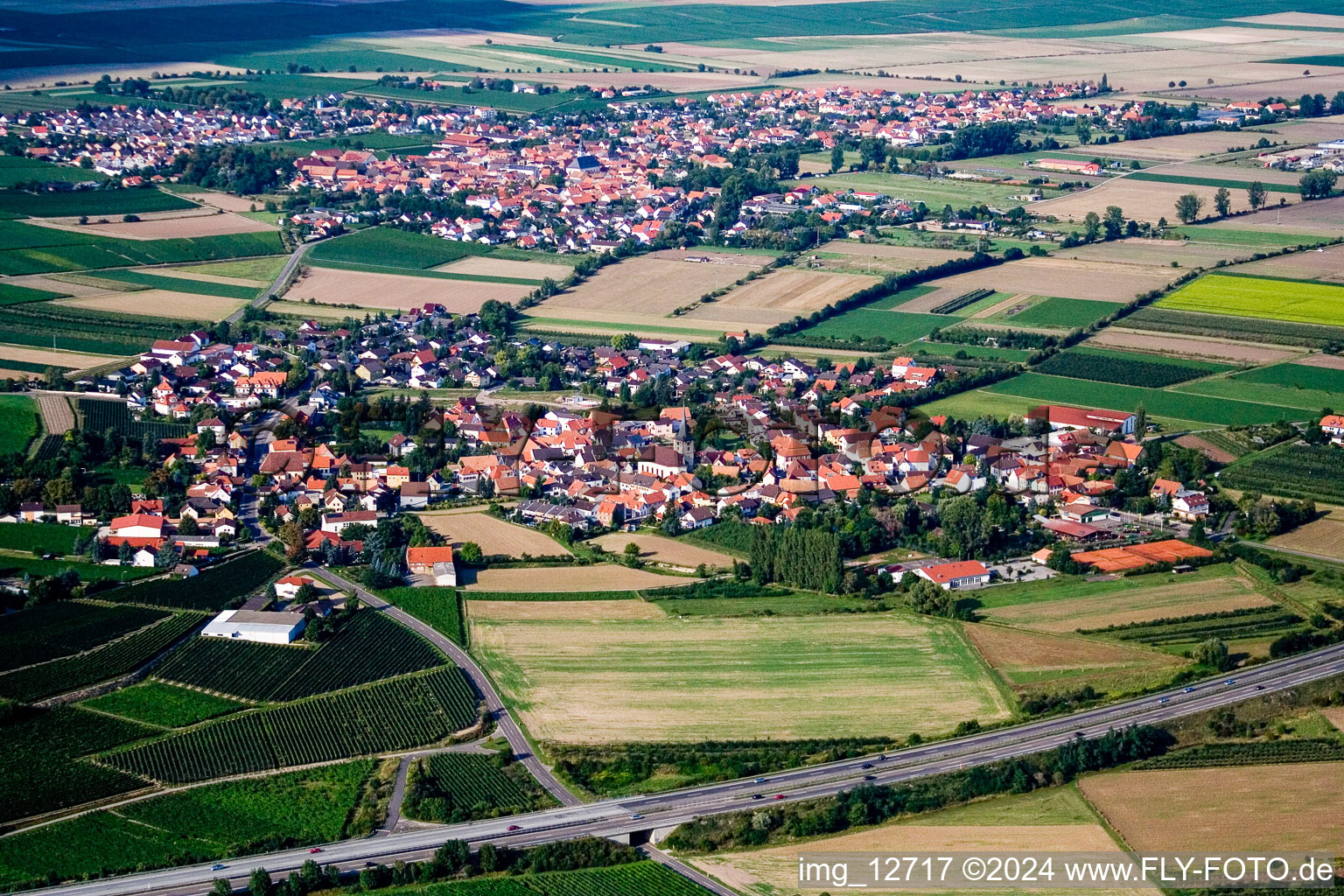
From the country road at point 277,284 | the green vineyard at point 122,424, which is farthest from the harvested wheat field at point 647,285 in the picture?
the green vineyard at point 122,424

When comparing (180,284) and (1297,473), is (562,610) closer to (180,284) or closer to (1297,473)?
(1297,473)

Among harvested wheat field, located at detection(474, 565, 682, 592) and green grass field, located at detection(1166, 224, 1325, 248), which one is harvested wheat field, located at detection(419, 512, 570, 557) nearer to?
harvested wheat field, located at detection(474, 565, 682, 592)

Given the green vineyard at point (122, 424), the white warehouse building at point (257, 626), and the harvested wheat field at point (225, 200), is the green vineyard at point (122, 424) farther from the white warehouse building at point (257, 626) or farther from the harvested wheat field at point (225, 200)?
the harvested wheat field at point (225, 200)

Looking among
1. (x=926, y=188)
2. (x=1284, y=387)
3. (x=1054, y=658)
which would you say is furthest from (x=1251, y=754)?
(x=926, y=188)

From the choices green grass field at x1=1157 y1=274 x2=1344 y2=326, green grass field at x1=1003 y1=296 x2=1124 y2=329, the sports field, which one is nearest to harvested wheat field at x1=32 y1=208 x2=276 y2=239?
green grass field at x1=1003 y1=296 x2=1124 y2=329

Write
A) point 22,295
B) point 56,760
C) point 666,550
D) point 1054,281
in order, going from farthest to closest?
point 1054,281, point 22,295, point 666,550, point 56,760

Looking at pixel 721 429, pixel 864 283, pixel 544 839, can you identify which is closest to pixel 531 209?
pixel 864 283
